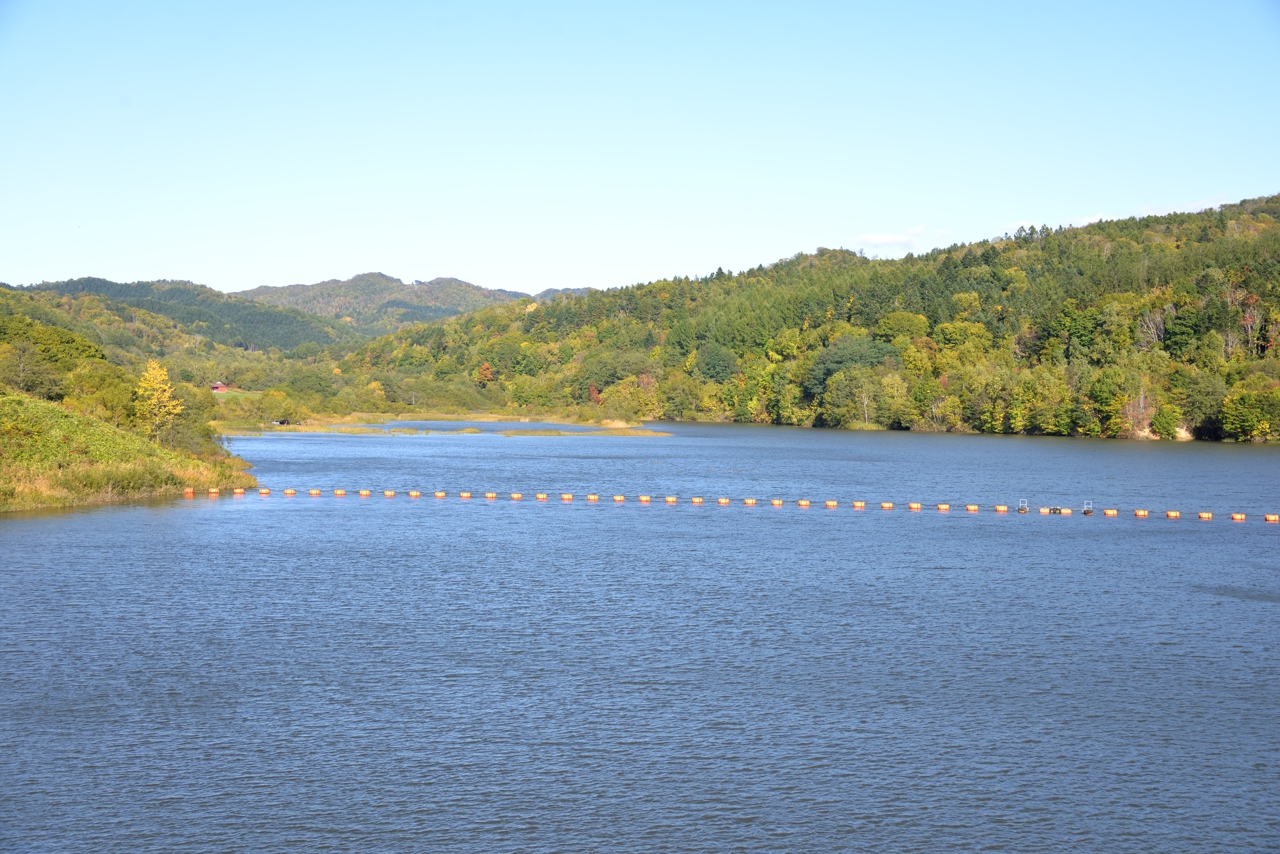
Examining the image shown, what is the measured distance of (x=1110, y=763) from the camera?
1706cm

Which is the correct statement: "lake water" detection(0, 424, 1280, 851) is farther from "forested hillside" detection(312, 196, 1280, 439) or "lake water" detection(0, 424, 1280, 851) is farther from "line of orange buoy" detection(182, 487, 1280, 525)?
"forested hillside" detection(312, 196, 1280, 439)

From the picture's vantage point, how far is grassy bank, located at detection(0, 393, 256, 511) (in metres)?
44.1

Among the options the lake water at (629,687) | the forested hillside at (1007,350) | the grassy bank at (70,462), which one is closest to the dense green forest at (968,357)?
the forested hillside at (1007,350)

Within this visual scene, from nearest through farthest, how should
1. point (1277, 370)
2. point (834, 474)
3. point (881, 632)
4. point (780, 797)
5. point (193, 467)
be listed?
point (780, 797) < point (881, 632) < point (193, 467) < point (834, 474) < point (1277, 370)

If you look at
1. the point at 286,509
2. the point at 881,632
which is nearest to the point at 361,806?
the point at 881,632

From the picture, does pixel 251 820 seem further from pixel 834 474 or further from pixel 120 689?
pixel 834 474

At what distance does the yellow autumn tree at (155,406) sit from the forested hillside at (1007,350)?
9039cm

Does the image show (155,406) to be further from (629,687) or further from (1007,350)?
(1007,350)

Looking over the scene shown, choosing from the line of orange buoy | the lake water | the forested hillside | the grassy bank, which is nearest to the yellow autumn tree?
the grassy bank

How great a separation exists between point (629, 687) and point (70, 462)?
34892 millimetres

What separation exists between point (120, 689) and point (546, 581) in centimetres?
1297

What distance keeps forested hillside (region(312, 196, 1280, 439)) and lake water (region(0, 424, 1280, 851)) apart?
76.4m

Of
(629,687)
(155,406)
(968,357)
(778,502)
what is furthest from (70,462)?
(968,357)

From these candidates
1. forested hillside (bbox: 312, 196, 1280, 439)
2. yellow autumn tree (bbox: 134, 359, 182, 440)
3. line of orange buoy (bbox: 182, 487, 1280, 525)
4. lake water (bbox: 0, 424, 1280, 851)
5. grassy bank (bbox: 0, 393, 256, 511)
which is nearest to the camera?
lake water (bbox: 0, 424, 1280, 851)
